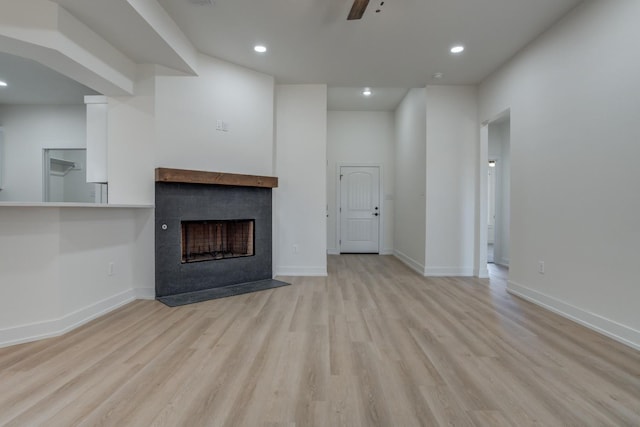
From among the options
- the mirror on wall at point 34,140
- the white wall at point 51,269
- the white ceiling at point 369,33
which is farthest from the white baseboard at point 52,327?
the mirror on wall at point 34,140

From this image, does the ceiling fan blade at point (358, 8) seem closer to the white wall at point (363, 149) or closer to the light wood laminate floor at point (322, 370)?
the light wood laminate floor at point (322, 370)

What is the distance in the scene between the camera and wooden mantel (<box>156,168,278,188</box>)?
347 centimetres

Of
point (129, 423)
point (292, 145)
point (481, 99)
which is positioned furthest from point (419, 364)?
point (481, 99)

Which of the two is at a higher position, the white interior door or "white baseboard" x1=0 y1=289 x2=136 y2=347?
the white interior door

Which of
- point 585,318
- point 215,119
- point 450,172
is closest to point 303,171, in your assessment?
point 215,119

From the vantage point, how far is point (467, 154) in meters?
4.84

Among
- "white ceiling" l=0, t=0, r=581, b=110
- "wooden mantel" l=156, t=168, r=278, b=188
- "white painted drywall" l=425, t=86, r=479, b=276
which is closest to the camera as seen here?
"white ceiling" l=0, t=0, r=581, b=110

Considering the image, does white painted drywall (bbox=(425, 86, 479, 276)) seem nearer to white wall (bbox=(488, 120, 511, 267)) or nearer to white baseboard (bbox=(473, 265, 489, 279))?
white baseboard (bbox=(473, 265, 489, 279))

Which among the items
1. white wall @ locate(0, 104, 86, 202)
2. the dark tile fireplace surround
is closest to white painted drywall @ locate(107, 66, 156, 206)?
the dark tile fireplace surround

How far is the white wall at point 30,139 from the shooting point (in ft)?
17.5

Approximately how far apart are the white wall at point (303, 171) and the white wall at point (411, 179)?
158 centimetres

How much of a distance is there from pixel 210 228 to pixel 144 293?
3.51 feet

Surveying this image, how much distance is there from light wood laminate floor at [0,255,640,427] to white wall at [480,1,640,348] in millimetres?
416

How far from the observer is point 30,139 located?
5371 mm
